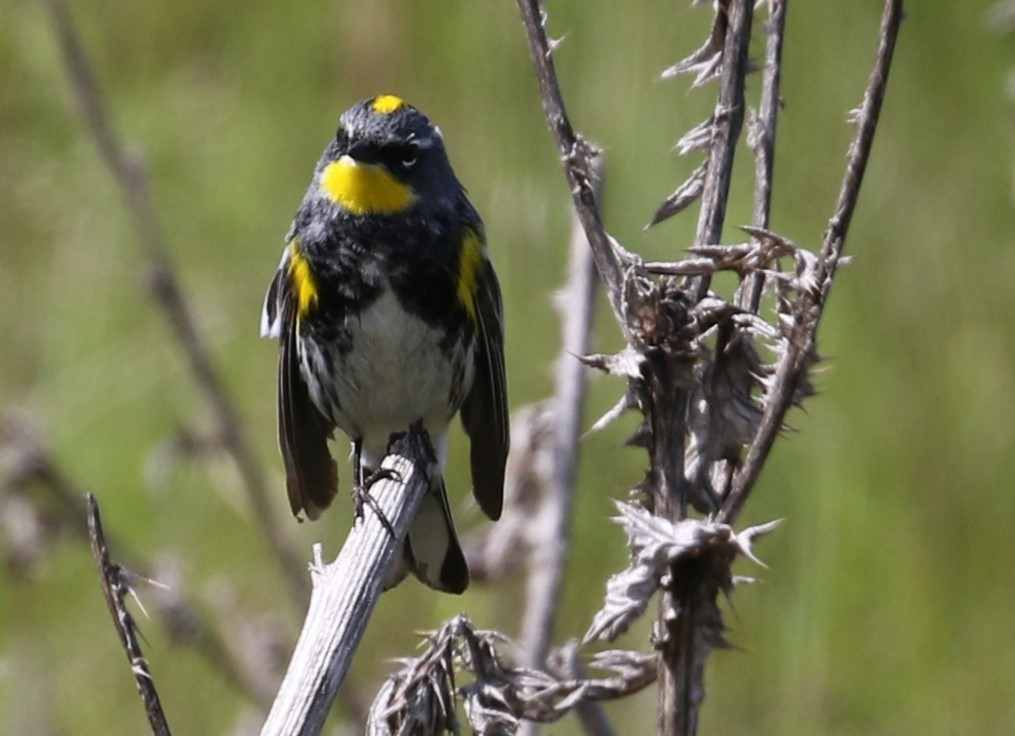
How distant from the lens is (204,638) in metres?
3.35

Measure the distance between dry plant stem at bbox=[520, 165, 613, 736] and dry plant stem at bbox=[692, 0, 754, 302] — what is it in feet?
2.96

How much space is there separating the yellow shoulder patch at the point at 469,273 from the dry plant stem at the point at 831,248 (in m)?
1.40

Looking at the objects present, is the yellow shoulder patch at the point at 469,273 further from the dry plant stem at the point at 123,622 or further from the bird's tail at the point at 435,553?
the dry plant stem at the point at 123,622

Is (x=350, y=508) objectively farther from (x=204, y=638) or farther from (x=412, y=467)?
(x=412, y=467)

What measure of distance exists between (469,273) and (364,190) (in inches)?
9.7

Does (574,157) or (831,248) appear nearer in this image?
(831,248)

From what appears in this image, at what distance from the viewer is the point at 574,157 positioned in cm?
171

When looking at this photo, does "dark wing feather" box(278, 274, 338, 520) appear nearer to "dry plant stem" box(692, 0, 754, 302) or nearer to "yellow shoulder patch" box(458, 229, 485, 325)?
"yellow shoulder patch" box(458, 229, 485, 325)

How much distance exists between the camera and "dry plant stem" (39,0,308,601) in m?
3.20

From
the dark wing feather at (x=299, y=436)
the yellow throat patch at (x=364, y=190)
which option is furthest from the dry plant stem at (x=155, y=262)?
the yellow throat patch at (x=364, y=190)

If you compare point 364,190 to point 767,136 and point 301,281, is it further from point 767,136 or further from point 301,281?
point 767,136

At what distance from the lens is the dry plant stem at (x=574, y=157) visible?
170 centimetres

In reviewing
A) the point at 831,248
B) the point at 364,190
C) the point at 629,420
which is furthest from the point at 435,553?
the point at 629,420

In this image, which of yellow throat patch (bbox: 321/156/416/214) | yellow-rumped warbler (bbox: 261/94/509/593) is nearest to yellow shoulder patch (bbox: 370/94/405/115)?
yellow-rumped warbler (bbox: 261/94/509/593)
